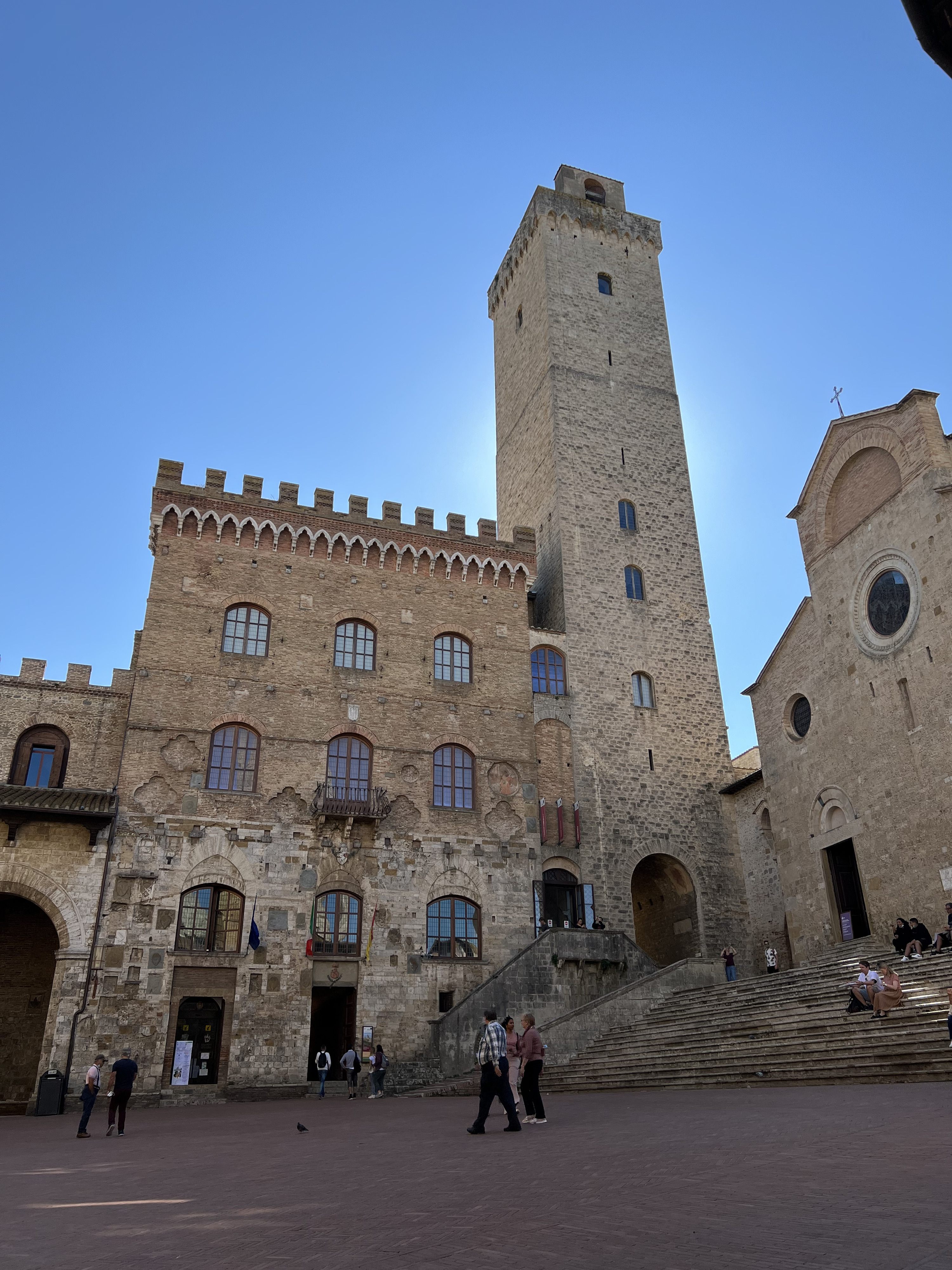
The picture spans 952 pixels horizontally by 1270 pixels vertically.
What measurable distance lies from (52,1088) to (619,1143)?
15216 millimetres

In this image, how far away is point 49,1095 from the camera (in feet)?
62.7

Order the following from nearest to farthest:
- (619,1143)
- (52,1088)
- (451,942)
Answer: (619,1143), (52,1088), (451,942)

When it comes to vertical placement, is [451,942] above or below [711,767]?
below

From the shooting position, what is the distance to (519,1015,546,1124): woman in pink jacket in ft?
37.0

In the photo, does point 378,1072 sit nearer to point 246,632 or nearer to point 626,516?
point 246,632

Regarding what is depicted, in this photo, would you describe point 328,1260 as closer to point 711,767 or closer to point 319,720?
point 319,720

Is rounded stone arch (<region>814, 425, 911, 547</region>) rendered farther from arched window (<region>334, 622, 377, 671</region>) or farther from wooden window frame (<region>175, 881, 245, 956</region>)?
wooden window frame (<region>175, 881, 245, 956</region>)

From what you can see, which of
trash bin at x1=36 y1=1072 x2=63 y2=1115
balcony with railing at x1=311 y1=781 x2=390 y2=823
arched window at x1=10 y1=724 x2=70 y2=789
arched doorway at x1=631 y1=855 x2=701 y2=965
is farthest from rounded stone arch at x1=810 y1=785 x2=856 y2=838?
arched window at x1=10 y1=724 x2=70 y2=789

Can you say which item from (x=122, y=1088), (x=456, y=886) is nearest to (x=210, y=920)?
(x=456, y=886)

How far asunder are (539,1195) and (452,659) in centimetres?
2176

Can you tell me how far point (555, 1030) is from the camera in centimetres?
2006

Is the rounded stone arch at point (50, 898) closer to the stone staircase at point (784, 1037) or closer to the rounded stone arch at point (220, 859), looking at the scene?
the rounded stone arch at point (220, 859)

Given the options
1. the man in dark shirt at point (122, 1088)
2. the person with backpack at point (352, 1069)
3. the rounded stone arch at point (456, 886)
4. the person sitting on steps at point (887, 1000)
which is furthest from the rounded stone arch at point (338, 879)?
the person sitting on steps at point (887, 1000)

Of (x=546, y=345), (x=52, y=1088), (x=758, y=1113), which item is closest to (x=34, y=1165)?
(x=758, y=1113)
